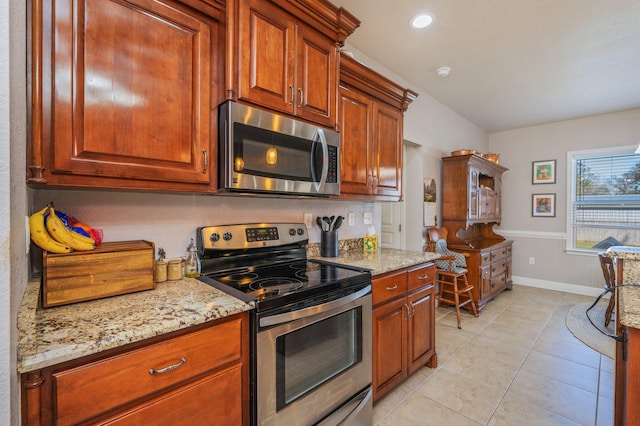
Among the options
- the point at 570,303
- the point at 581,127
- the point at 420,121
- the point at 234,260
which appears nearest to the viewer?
the point at 234,260

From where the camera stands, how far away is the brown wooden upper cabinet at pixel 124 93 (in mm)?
988

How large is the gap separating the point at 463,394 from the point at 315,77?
236 cm

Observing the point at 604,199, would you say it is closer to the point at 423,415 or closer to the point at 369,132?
the point at 369,132

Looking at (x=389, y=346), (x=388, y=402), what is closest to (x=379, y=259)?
(x=389, y=346)

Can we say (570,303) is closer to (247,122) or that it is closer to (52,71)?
(247,122)

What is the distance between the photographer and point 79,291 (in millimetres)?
1062

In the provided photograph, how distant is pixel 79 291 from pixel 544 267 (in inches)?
236

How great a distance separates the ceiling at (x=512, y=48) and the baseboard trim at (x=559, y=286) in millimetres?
2663

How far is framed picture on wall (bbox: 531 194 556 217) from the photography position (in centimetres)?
480

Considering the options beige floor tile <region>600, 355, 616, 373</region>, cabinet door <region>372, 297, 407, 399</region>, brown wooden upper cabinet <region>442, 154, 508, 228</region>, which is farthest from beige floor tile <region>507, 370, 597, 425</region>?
brown wooden upper cabinet <region>442, 154, 508, 228</region>

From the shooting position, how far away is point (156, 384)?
3.07 feet

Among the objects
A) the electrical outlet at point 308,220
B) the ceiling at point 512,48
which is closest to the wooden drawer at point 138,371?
the electrical outlet at point 308,220

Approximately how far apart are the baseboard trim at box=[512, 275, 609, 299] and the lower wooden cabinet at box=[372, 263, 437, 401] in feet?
12.2

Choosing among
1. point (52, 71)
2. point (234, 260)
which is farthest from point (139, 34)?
point (234, 260)
